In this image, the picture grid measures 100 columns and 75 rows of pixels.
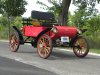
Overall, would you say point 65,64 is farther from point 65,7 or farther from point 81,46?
point 65,7

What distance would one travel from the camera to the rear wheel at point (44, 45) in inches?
560

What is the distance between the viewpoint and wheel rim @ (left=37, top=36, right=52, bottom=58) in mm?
14277

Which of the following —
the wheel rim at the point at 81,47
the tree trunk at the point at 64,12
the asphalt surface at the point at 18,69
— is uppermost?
the tree trunk at the point at 64,12

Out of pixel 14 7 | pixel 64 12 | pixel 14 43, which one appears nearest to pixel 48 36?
pixel 14 43

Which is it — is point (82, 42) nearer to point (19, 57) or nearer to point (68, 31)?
point (68, 31)

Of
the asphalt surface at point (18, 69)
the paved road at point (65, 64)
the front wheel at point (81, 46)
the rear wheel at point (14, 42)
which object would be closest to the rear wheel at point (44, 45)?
the paved road at point (65, 64)

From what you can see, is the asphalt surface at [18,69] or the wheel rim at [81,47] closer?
the asphalt surface at [18,69]

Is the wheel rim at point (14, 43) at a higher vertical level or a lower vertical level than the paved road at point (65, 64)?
Result: higher

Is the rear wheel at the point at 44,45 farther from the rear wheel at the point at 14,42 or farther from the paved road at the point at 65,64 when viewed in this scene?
the rear wheel at the point at 14,42

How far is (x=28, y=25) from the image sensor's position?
16094 mm

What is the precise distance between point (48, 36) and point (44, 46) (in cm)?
45

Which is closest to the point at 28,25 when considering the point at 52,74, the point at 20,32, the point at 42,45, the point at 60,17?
the point at 20,32

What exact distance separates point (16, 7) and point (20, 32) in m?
15.3

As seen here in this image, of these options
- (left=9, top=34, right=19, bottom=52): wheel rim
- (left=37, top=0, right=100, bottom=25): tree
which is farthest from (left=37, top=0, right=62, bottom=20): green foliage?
(left=9, top=34, right=19, bottom=52): wheel rim
